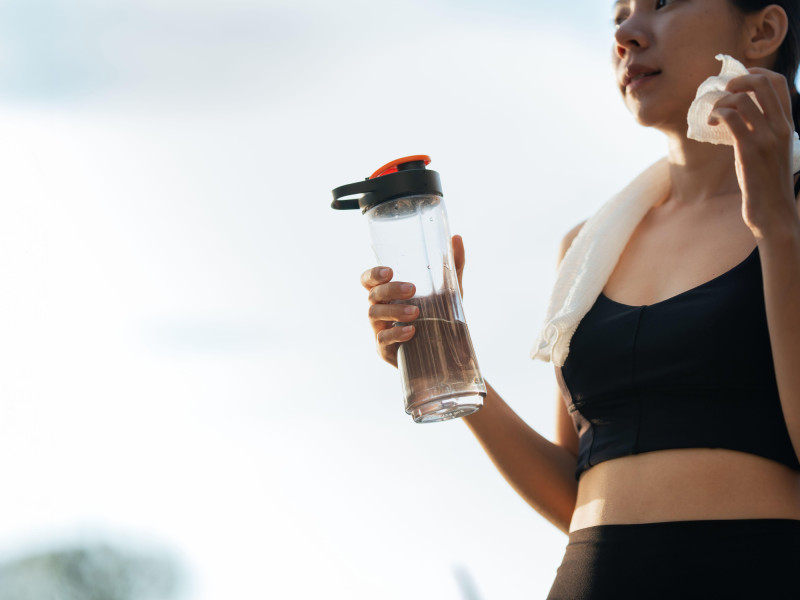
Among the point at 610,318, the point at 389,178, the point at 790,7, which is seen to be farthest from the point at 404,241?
the point at 790,7

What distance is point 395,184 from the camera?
1.41m

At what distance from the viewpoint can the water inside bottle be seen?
4.57 ft

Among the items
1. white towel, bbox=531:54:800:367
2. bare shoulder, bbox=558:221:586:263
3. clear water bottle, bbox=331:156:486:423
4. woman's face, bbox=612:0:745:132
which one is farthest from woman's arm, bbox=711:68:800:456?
bare shoulder, bbox=558:221:586:263

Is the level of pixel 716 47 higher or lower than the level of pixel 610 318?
higher

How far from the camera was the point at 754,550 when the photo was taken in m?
1.26

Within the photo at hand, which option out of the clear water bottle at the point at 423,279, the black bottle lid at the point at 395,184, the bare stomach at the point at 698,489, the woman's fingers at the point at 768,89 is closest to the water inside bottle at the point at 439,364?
the clear water bottle at the point at 423,279

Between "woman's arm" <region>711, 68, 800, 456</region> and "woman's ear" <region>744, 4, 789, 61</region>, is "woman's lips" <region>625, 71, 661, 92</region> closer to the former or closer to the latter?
"woman's ear" <region>744, 4, 789, 61</region>

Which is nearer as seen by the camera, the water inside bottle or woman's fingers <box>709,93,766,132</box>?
woman's fingers <box>709,93,766,132</box>

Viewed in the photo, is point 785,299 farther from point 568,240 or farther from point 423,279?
point 568,240

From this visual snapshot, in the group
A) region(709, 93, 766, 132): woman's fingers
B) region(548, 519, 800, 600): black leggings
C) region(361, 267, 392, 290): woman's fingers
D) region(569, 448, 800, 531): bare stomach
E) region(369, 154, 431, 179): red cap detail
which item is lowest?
region(548, 519, 800, 600): black leggings

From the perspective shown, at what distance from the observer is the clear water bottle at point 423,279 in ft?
4.59

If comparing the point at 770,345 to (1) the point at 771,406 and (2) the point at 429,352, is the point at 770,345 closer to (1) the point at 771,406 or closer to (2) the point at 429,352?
(1) the point at 771,406

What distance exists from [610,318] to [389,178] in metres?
0.49

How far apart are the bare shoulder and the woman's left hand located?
699 mm
